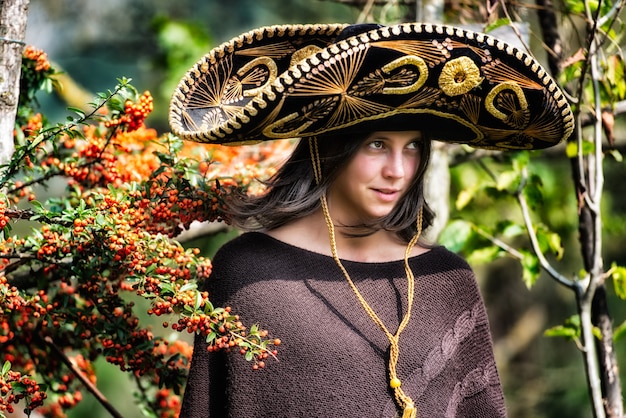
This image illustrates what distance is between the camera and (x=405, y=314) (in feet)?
8.39

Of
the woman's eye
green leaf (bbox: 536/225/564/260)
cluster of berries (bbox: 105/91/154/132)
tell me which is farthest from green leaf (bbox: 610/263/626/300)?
cluster of berries (bbox: 105/91/154/132)

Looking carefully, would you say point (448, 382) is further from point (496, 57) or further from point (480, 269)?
point (480, 269)

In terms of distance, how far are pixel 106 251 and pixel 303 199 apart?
586 mm

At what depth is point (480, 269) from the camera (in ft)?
29.2

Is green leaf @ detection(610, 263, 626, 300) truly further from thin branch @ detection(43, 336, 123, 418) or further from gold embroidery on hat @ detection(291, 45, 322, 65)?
thin branch @ detection(43, 336, 123, 418)

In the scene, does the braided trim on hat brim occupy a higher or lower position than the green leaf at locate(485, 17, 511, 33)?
lower

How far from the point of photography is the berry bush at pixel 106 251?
221 cm

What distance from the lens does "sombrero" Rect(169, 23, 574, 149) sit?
2.20 metres

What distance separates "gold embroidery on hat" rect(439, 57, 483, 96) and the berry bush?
722mm

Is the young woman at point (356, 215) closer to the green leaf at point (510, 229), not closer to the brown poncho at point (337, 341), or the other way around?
the brown poncho at point (337, 341)

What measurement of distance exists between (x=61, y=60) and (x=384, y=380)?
6.66 m

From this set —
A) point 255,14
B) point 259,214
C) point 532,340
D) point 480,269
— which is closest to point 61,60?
point 255,14

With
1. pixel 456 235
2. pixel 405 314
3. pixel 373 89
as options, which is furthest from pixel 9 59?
pixel 456 235

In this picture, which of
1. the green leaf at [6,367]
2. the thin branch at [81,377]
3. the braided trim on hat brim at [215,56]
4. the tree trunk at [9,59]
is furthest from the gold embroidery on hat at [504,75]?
the thin branch at [81,377]
